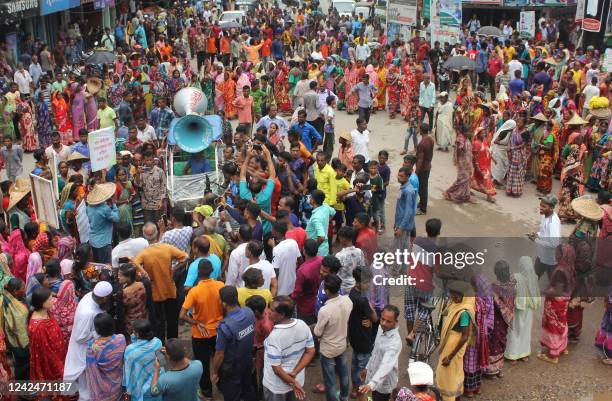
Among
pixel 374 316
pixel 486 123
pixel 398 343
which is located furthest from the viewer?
pixel 486 123

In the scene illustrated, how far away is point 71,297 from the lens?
5797mm

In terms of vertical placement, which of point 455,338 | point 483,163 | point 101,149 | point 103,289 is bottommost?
point 483,163

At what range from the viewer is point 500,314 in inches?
249

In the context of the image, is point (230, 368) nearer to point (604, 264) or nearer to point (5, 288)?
point (5, 288)

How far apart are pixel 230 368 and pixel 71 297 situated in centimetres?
150

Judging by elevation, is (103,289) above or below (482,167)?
above

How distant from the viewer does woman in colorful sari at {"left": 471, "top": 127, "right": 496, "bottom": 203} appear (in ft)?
36.5

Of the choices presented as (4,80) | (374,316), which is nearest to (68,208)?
(374,316)

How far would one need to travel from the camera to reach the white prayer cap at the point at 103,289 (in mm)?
5422

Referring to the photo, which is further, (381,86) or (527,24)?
(527,24)

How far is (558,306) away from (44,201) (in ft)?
17.5

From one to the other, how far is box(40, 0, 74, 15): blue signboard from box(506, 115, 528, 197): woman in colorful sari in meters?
13.5

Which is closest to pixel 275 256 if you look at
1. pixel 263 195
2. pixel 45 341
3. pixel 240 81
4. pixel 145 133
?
pixel 263 195

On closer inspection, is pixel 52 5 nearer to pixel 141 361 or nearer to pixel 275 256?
pixel 275 256
